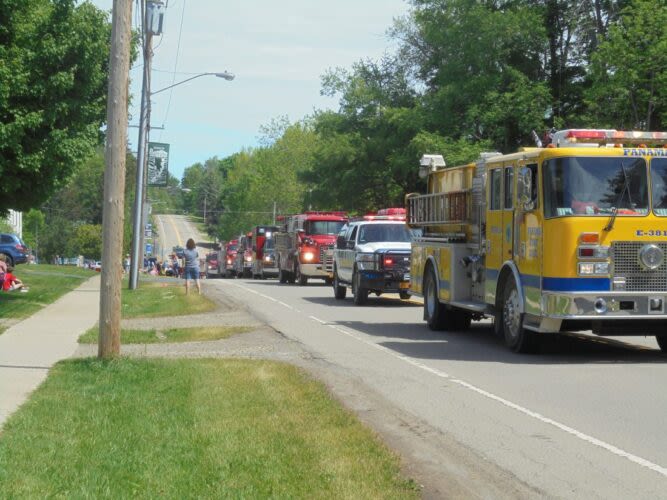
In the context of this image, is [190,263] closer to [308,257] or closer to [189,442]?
[308,257]

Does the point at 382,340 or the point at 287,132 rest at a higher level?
the point at 287,132

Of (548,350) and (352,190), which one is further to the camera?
(352,190)

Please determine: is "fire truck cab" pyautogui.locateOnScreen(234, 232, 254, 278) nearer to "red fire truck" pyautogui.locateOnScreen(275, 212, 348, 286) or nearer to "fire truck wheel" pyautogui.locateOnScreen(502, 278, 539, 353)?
"red fire truck" pyautogui.locateOnScreen(275, 212, 348, 286)

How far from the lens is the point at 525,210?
579 inches

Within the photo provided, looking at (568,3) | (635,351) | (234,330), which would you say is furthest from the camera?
(568,3)

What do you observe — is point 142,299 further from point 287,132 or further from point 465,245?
point 287,132

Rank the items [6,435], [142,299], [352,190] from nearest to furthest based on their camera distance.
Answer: [6,435], [142,299], [352,190]

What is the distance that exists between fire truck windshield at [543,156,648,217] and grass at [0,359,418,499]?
4.22 meters

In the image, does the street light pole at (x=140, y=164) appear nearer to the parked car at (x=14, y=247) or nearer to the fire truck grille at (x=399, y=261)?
the fire truck grille at (x=399, y=261)

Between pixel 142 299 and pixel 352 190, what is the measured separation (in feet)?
111

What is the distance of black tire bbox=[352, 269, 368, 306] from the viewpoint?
26.5 metres

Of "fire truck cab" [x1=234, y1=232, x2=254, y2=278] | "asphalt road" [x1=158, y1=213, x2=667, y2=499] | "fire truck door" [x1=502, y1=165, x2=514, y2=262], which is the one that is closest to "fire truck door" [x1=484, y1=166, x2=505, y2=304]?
"fire truck door" [x1=502, y1=165, x2=514, y2=262]

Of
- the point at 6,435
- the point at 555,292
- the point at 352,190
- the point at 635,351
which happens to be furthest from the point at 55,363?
the point at 352,190

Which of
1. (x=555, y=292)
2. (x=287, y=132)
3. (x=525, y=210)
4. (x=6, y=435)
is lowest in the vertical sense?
(x=6, y=435)
